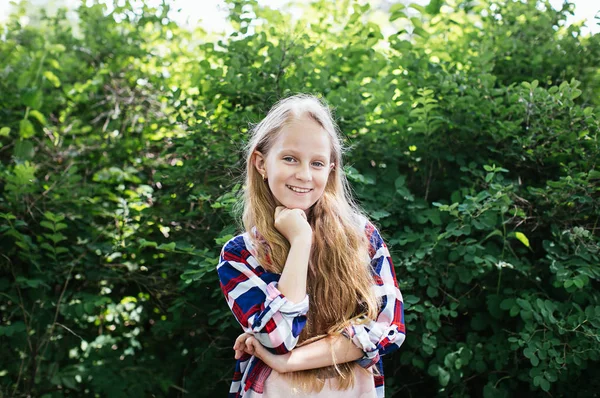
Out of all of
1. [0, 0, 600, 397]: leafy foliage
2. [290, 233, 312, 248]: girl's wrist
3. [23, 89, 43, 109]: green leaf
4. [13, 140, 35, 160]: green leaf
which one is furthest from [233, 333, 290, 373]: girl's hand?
[23, 89, 43, 109]: green leaf

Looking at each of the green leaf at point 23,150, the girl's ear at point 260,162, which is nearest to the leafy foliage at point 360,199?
the green leaf at point 23,150

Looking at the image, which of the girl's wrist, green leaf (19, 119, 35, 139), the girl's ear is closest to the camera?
the girl's wrist

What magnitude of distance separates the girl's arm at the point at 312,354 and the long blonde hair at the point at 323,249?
3cm

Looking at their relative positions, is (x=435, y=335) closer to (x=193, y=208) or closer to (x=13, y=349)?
(x=193, y=208)

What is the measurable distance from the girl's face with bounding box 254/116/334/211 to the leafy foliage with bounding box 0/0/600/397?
2.73 feet

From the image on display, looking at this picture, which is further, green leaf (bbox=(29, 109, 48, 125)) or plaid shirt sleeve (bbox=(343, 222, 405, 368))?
green leaf (bbox=(29, 109, 48, 125))

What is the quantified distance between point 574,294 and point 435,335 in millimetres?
629

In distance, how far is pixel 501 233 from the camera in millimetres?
2961

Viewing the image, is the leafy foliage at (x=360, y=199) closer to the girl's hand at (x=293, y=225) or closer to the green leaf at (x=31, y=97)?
the green leaf at (x=31, y=97)

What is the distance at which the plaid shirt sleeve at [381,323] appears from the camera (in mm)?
1940

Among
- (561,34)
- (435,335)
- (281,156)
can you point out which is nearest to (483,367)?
(435,335)

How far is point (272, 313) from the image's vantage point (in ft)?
6.08

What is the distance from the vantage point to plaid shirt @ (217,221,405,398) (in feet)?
6.10

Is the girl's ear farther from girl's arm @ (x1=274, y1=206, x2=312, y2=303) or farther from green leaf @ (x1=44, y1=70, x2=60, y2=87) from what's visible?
green leaf @ (x1=44, y1=70, x2=60, y2=87)
